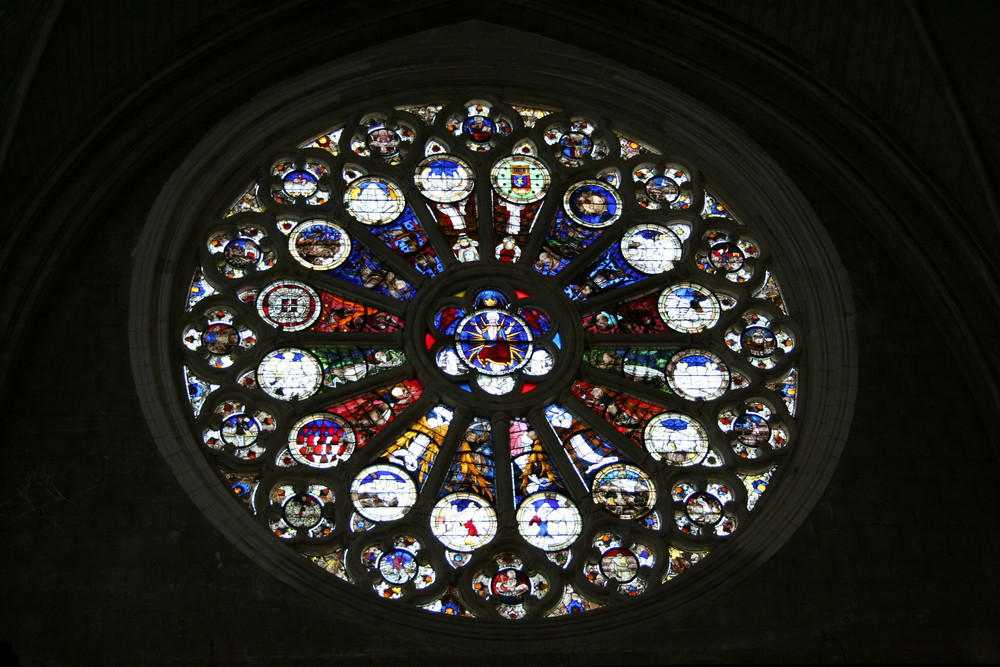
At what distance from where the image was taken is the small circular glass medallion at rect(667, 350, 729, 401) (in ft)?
39.2

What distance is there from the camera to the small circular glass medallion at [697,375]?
11.9 m

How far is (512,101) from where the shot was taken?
13.3 m

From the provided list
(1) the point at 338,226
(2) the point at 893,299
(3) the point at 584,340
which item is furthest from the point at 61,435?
(2) the point at 893,299

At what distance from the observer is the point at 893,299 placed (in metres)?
12.2

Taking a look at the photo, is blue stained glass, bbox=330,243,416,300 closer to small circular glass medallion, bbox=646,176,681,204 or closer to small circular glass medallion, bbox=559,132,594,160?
small circular glass medallion, bbox=559,132,594,160

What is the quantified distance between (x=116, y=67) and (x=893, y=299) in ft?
18.8

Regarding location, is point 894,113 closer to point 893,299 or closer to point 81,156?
point 893,299

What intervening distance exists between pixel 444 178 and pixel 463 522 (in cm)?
290

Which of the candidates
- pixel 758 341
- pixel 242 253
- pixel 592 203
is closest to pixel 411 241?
pixel 242 253

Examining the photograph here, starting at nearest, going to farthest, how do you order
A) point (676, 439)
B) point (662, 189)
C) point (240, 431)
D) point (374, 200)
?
point (240, 431)
point (676, 439)
point (374, 200)
point (662, 189)

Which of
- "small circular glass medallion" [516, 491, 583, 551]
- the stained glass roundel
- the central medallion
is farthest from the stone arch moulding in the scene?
the central medallion

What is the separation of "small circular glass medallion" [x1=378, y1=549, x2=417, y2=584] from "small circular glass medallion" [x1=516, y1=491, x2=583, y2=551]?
74 centimetres

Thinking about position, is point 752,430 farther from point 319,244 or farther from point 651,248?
point 319,244

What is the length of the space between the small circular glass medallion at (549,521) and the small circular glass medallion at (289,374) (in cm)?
169
